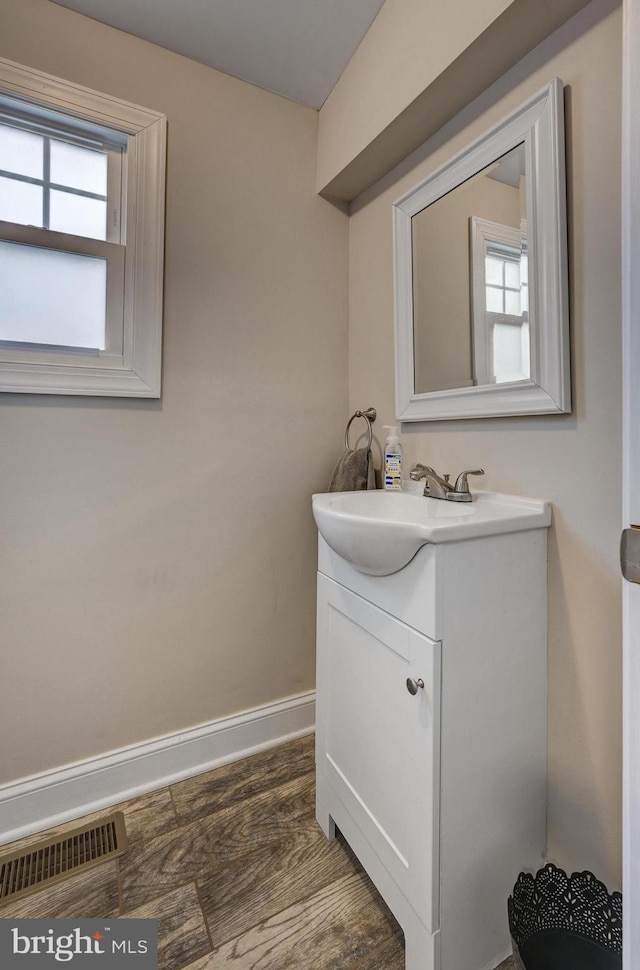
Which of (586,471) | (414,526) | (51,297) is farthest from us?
(51,297)

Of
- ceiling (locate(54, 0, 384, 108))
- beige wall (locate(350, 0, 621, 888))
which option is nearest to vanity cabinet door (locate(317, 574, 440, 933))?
beige wall (locate(350, 0, 621, 888))

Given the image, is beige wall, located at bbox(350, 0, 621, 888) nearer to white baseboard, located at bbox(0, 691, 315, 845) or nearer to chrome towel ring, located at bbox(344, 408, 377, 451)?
chrome towel ring, located at bbox(344, 408, 377, 451)

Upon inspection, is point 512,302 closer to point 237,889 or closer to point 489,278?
point 489,278

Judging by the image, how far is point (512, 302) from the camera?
1.04 m

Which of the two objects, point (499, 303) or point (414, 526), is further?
point (499, 303)

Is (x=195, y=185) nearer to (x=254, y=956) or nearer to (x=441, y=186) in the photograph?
(x=441, y=186)

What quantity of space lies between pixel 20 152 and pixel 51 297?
1.36ft

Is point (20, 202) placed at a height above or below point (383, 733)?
above

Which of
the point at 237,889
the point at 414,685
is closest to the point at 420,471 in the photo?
the point at 414,685

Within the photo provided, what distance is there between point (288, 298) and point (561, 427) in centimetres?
105

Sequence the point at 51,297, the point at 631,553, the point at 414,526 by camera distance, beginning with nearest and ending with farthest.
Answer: the point at 631,553 < the point at 414,526 < the point at 51,297

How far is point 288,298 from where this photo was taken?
157 centimetres

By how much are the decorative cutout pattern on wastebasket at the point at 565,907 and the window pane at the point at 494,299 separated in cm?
123

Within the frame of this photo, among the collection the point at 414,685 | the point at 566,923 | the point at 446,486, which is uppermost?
the point at 446,486
